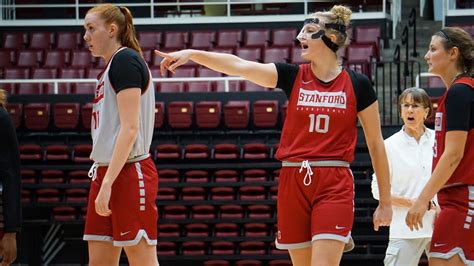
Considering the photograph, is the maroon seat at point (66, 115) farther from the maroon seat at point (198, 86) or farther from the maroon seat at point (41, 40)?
the maroon seat at point (41, 40)

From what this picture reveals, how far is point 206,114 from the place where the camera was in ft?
45.7

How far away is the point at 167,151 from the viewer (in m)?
13.8

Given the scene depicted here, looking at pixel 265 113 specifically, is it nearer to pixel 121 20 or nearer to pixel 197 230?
pixel 197 230

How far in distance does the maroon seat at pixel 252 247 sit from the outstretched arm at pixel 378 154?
26.7 ft

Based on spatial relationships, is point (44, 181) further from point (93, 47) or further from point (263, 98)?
point (93, 47)

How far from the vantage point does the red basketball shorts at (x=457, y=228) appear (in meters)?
4.57

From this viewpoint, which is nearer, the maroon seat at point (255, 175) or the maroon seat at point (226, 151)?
the maroon seat at point (255, 175)

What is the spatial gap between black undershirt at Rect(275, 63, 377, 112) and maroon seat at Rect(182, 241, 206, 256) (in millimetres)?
8529

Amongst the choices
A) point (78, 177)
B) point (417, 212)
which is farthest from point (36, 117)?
point (417, 212)

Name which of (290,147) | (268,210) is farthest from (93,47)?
(268,210)

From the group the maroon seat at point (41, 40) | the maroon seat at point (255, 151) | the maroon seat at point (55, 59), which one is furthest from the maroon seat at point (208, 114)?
the maroon seat at point (41, 40)

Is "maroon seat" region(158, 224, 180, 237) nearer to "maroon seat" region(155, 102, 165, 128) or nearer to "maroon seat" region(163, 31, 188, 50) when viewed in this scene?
"maroon seat" region(155, 102, 165, 128)

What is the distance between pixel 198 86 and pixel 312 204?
10479mm

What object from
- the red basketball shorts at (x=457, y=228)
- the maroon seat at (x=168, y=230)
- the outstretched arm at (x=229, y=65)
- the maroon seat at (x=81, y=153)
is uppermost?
the outstretched arm at (x=229, y=65)
